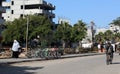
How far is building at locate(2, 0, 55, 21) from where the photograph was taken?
10550cm

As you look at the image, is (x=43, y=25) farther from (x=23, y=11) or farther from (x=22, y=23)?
(x=23, y=11)

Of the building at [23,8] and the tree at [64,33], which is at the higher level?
the building at [23,8]

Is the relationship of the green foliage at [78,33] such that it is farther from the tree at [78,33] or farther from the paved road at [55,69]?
the paved road at [55,69]

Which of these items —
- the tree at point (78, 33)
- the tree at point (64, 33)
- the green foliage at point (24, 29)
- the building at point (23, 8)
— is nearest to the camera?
the tree at point (78, 33)

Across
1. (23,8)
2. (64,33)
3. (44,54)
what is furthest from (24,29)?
(44,54)

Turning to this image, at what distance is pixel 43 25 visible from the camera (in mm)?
85750

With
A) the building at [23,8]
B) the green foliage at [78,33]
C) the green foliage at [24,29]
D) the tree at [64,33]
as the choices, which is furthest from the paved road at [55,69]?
the building at [23,8]

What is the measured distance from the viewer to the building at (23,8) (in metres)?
106

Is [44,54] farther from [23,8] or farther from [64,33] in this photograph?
[23,8]

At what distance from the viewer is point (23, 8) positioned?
349 ft

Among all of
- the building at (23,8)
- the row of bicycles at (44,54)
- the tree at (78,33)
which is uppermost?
the building at (23,8)

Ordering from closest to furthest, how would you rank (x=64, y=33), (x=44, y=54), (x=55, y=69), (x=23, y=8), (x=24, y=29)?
(x=55, y=69) < (x=44, y=54) < (x=64, y=33) < (x=24, y=29) < (x=23, y=8)

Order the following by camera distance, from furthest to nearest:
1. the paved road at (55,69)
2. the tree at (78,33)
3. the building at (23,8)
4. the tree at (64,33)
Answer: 1. the building at (23,8)
2. the tree at (64,33)
3. the tree at (78,33)
4. the paved road at (55,69)

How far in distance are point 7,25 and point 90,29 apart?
51.1 meters
